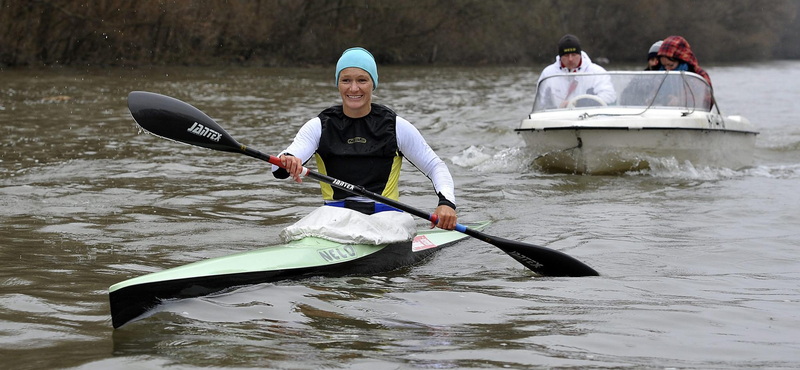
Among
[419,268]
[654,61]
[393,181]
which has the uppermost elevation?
[654,61]

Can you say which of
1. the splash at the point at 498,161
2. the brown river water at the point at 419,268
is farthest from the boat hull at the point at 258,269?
the splash at the point at 498,161

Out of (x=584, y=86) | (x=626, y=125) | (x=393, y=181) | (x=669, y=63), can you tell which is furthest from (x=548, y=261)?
(x=669, y=63)

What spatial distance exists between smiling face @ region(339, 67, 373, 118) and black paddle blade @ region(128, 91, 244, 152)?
70 centimetres

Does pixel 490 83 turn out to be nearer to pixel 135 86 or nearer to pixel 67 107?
pixel 135 86

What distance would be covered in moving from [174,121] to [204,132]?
182 mm

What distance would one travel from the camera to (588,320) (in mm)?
4125

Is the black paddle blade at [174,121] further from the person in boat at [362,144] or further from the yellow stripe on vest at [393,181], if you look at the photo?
the yellow stripe on vest at [393,181]

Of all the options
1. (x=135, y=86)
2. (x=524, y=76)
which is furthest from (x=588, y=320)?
(x=524, y=76)

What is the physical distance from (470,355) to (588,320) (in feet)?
2.83

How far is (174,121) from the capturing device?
17.1 ft

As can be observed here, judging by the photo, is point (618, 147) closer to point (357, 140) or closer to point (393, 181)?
point (393, 181)

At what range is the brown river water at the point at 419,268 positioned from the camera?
3584 millimetres

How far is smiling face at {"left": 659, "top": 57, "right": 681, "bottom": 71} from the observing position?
1052 cm

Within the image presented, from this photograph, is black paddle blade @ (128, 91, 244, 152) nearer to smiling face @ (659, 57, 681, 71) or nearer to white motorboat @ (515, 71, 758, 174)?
white motorboat @ (515, 71, 758, 174)
